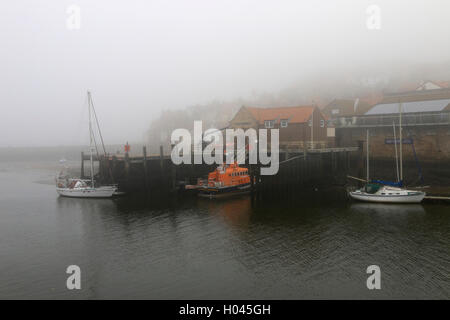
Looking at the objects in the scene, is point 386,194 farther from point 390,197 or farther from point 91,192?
point 91,192

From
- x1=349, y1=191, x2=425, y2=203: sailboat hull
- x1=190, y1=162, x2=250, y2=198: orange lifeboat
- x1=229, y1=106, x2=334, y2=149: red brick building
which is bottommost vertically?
x1=349, y1=191, x2=425, y2=203: sailboat hull

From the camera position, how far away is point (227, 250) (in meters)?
22.5

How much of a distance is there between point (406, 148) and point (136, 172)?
37590mm

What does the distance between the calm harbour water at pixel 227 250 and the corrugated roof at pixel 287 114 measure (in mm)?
20542

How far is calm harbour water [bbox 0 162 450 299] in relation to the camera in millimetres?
17188

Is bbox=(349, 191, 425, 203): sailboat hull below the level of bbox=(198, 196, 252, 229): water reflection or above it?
→ above

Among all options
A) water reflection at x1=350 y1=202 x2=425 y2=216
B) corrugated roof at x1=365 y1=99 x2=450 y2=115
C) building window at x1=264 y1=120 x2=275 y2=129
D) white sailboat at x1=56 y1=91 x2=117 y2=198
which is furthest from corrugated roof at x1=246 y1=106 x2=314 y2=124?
white sailboat at x1=56 y1=91 x2=117 y2=198

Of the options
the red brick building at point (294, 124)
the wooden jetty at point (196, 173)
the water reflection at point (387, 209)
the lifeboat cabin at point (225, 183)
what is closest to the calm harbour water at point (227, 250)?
the water reflection at point (387, 209)

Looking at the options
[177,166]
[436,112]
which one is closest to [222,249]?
[177,166]

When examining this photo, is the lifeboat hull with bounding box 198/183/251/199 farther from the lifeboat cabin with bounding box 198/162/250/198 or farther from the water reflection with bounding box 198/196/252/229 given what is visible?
the water reflection with bounding box 198/196/252/229

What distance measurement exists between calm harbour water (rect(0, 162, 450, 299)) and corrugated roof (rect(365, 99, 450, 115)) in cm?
2419

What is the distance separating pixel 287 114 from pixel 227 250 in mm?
36450

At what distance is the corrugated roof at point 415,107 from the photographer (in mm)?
50281

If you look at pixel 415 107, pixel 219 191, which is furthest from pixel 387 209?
pixel 415 107
